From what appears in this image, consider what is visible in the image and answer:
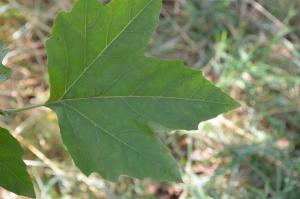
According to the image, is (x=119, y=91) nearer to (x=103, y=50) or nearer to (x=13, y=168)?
(x=103, y=50)

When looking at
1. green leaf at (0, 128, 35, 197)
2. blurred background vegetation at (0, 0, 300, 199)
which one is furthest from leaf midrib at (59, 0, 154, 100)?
blurred background vegetation at (0, 0, 300, 199)

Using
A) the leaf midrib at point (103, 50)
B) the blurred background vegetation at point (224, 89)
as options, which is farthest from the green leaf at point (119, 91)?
the blurred background vegetation at point (224, 89)

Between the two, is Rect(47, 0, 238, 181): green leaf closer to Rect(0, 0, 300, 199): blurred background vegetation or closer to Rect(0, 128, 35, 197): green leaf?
Rect(0, 128, 35, 197): green leaf

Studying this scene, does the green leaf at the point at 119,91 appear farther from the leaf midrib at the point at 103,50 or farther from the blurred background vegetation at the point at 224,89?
the blurred background vegetation at the point at 224,89

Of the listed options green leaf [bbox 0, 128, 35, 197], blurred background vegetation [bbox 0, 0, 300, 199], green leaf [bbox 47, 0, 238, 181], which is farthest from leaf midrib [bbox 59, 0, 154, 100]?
blurred background vegetation [bbox 0, 0, 300, 199]

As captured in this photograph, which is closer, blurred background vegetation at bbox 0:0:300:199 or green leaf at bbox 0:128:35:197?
green leaf at bbox 0:128:35:197

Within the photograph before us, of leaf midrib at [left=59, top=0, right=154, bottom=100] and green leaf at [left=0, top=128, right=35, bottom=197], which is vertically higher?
leaf midrib at [left=59, top=0, right=154, bottom=100]

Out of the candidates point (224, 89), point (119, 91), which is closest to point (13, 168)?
point (119, 91)
